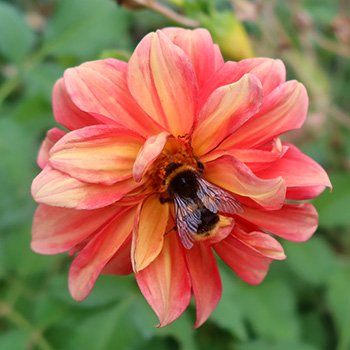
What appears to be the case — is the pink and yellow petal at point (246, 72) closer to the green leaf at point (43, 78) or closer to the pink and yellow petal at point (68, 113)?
the pink and yellow petal at point (68, 113)

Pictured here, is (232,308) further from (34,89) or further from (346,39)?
(346,39)

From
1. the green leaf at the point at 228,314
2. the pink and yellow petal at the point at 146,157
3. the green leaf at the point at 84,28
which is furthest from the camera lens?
the green leaf at the point at 84,28

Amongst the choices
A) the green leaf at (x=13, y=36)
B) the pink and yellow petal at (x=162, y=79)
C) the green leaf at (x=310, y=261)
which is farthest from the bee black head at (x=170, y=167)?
the green leaf at (x=13, y=36)

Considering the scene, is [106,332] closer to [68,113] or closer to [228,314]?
[228,314]

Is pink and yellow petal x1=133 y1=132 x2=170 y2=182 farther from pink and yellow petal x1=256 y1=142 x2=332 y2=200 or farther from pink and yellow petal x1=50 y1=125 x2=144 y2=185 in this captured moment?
pink and yellow petal x1=256 y1=142 x2=332 y2=200

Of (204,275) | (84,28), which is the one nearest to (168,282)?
(204,275)

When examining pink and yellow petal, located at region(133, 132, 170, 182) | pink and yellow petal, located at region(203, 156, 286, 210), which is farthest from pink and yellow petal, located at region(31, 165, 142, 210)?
pink and yellow petal, located at region(203, 156, 286, 210)
